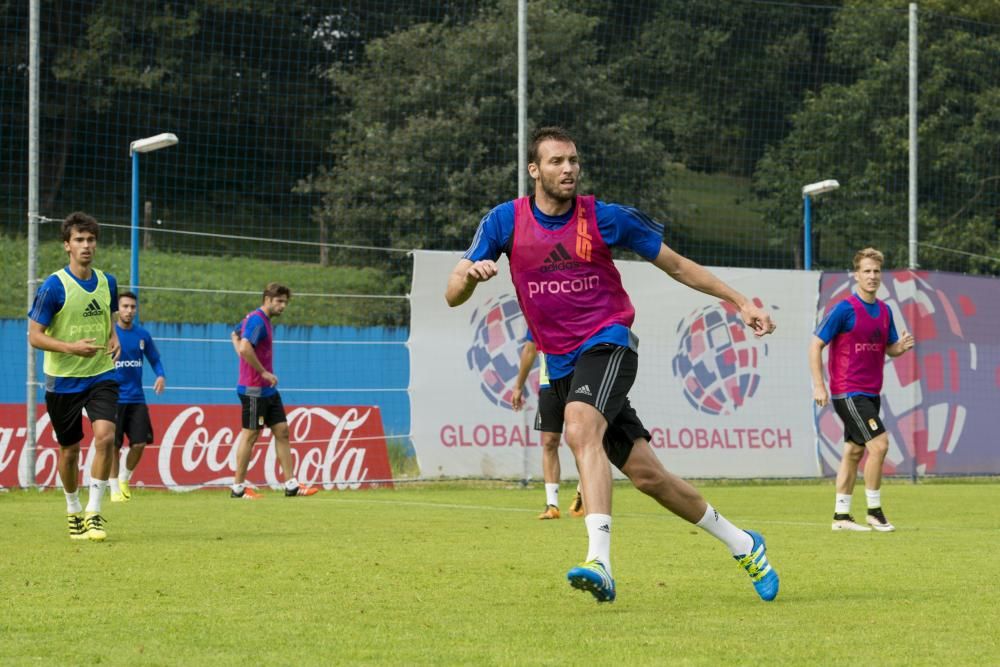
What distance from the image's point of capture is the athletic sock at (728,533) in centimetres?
675

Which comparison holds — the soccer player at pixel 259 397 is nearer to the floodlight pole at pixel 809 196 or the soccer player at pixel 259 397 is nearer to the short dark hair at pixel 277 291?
the short dark hair at pixel 277 291

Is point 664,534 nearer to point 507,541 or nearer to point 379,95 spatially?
point 507,541

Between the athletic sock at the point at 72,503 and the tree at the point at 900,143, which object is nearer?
the athletic sock at the point at 72,503

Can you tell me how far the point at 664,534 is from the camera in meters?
10.6

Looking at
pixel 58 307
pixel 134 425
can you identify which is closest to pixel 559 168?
pixel 58 307

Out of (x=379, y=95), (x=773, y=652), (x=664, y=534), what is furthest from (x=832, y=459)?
(x=773, y=652)

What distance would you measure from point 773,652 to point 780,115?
21.9 m

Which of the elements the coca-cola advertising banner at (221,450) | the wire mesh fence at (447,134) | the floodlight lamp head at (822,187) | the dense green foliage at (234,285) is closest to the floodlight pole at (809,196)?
the floodlight lamp head at (822,187)

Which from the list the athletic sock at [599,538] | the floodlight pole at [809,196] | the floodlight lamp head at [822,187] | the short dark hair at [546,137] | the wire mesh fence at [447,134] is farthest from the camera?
the floodlight pole at [809,196]

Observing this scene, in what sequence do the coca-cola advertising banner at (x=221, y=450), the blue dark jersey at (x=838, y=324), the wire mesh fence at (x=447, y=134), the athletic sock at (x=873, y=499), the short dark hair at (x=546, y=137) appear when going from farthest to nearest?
the wire mesh fence at (x=447, y=134)
the coca-cola advertising banner at (x=221, y=450)
the blue dark jersey at (x=838, y=324)
the athletic sock at (x=873, y=499)
the short dark hair at (x=546, y=137)

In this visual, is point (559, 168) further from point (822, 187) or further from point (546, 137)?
point (822, 187)

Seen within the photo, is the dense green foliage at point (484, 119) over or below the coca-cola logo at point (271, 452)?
over

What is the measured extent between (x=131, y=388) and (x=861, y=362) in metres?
7.90

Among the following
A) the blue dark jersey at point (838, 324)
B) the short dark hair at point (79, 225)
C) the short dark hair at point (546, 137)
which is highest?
the short dark hair at point (546, 137)
